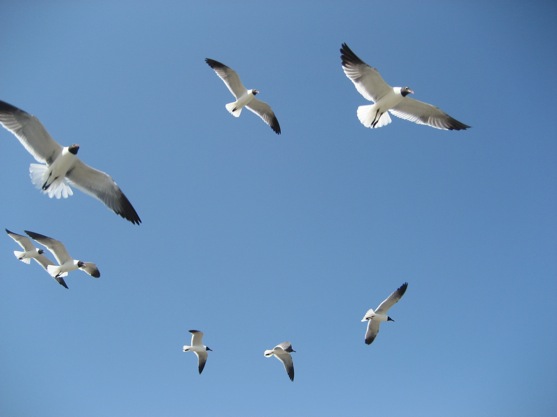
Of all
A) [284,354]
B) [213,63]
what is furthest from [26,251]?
[284,354]

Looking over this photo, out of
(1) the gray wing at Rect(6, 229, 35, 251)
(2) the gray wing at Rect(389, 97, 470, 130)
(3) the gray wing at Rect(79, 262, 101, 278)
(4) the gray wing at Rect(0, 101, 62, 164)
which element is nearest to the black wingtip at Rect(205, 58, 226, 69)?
(2) the gray wing at Rect(389, 97, 470, 130)

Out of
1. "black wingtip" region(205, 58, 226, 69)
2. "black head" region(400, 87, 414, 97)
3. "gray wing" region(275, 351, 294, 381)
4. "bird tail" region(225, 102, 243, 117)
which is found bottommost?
"gray wing" region(275, 351, 294, 381)

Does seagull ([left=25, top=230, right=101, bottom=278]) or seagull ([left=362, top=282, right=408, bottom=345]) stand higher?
seagull ([left=25, top=230, right=101, bottom=278])

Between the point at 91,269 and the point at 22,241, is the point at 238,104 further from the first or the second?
the point at 22,241

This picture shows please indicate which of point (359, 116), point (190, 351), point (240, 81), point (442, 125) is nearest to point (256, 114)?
point (240, 81)

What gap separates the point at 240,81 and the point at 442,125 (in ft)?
15.9

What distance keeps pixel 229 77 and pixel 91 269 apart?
555 cm

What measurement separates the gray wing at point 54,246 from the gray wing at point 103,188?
303 centimetres

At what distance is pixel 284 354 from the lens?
14141 mm

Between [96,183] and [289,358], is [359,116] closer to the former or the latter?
[96,183]

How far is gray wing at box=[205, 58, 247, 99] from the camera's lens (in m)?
12.4

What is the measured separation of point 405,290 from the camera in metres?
13.1

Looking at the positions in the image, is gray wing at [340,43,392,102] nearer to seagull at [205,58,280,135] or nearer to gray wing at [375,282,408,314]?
seagull at [205,58,280,135]

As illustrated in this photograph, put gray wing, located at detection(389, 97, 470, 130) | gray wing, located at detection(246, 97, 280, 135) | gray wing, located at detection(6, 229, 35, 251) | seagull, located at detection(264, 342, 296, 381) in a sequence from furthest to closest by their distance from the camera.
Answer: seagull, located at detection(264, 342, 296, 381), gray wing, located at detection(246, 97, 280, 135), gray wing, located at detection(6, 229, 35, 251), gray wing, located at detection(389, 97, 470, 130)
